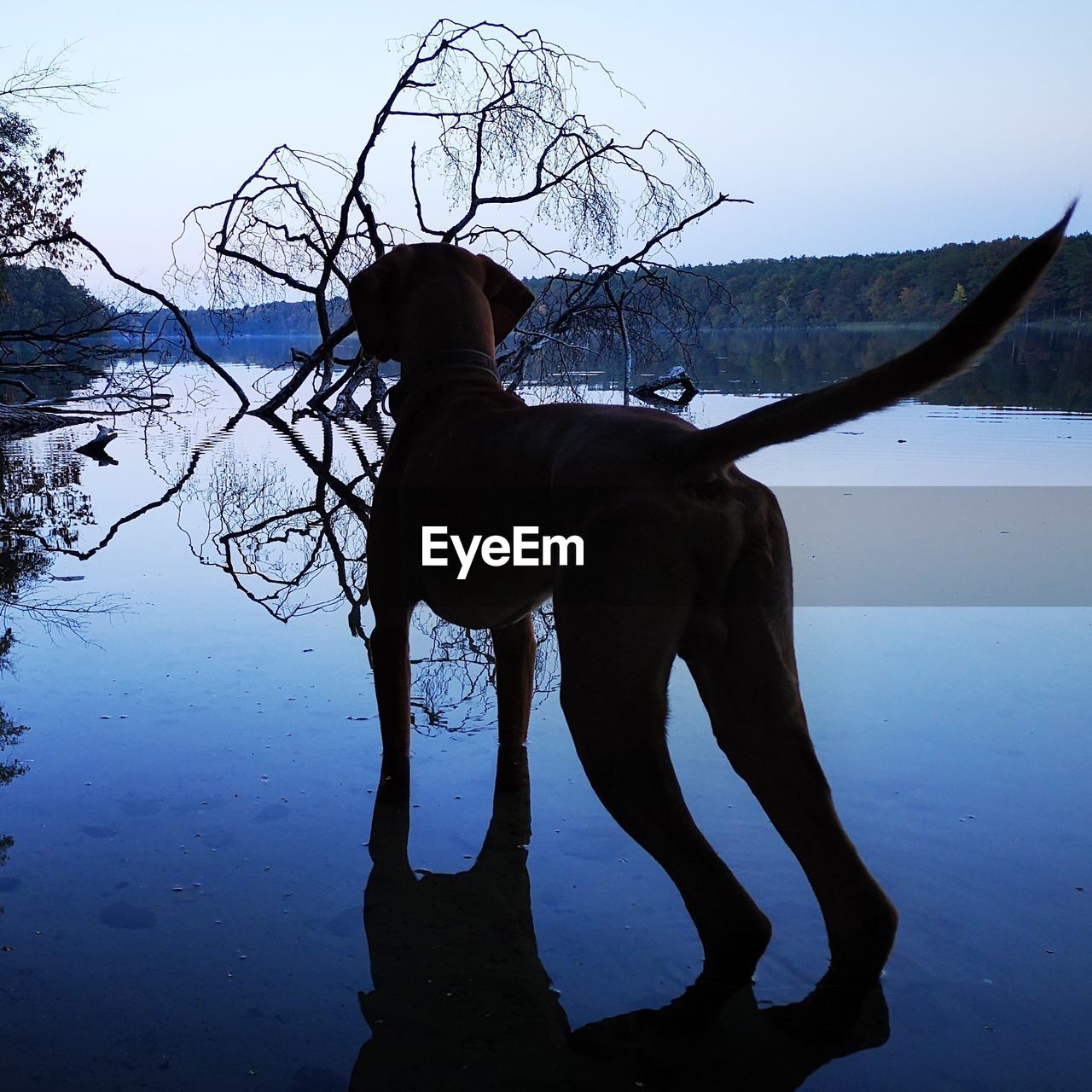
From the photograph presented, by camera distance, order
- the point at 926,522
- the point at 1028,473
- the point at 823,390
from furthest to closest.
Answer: the point at 1028,473 → the point at 926,522 → the point at 823,390

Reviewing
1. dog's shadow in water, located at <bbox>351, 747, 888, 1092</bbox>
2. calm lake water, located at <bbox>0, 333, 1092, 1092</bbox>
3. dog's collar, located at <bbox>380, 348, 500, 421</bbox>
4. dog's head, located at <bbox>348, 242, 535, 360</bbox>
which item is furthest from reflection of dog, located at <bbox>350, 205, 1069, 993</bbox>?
dog's head, located at <bbox>348, 242, 535, 360</bbox>

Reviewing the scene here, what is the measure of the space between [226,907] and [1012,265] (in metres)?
2.51

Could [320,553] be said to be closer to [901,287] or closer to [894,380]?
[894,380]

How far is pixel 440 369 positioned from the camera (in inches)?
142

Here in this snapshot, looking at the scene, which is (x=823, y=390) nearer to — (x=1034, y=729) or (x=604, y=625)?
(x=604, y=625)

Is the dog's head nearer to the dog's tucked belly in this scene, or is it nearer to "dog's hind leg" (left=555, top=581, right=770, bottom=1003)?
the dog's tucked belly

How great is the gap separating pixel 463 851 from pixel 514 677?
2.46 ft

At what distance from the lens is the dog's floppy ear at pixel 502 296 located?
4062 mm

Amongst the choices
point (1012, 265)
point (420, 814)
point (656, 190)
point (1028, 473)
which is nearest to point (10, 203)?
point (656, 190)

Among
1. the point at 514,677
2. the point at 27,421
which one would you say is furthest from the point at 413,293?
the point at 27,421

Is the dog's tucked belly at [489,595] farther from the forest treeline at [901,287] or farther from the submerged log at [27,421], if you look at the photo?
the forest treeline at [901,287]

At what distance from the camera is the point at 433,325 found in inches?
147

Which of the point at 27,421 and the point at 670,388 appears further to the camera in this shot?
the point at 670,388

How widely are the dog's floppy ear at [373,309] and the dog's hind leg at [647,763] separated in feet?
6.48
